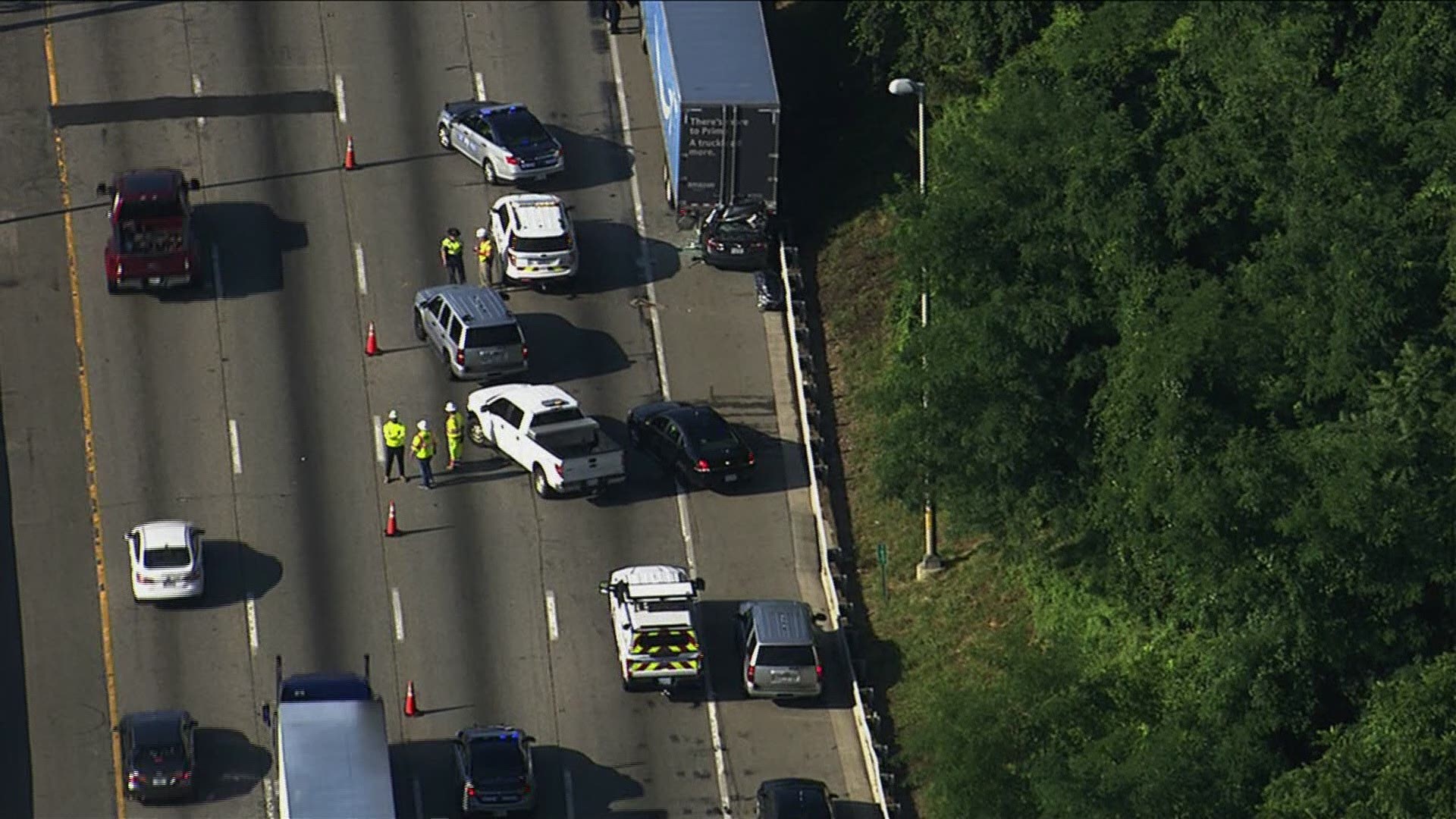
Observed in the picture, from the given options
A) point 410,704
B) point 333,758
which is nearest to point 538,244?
point 410,704

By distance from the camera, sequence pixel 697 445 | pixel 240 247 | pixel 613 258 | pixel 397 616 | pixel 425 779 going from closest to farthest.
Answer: pixel 425 779 < pixel 397 616 < pixel 697 445 < pixel 240 247 < pixel 613 258

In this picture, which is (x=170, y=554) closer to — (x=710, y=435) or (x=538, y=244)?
(x=710, y=435)

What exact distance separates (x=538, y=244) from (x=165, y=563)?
13.4m

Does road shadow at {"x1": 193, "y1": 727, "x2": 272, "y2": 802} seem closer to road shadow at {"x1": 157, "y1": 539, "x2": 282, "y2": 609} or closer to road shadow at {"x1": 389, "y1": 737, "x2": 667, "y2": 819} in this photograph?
road shadow at {"x1": 389, "y1": 737, "x2": 667, "y2": 819}

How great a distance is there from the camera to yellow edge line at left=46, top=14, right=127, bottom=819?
63.0m

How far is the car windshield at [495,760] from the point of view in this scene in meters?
60.3

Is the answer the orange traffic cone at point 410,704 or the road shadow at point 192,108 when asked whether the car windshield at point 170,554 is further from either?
the road shadow at point 192,108

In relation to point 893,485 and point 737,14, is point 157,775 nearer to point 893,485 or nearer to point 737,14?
point 893,485

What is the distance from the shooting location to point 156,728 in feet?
200

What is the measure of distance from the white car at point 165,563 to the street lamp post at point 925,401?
14.7m

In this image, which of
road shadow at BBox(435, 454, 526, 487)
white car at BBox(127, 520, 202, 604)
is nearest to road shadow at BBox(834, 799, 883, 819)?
road shadow at BBox(435, 454, 526, 487)

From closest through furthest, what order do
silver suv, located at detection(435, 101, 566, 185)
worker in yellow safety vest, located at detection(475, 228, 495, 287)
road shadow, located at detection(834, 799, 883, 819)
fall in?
road shadow, located at detection(834, 799, 883, 819) < worker in yellow safety vest, located at detection(475, 228, 495, 287) < silver suv, located at detection(435, 101, 566, 185)

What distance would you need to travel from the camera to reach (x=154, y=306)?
74125 millimetres

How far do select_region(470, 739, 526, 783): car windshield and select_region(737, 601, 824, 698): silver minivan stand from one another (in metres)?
5.60
